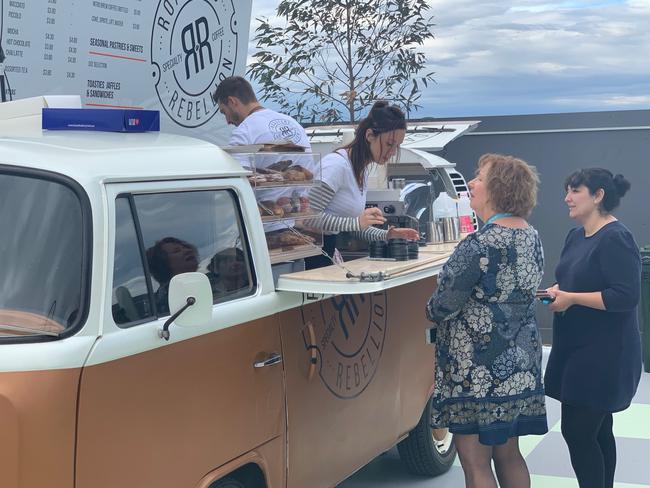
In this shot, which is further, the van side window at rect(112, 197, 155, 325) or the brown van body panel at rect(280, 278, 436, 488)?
the brown van body panel at rect(280, 278, 436, 488)

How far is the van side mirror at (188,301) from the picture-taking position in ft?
9.58

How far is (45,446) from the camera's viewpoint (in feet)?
8.34

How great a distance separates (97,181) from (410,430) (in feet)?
9.60

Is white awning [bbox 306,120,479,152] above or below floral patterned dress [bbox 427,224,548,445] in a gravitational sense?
above

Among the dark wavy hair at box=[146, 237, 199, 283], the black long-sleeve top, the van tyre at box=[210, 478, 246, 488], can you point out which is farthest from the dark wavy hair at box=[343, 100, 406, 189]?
the van tyre at box=[210, 478, 246, 488]

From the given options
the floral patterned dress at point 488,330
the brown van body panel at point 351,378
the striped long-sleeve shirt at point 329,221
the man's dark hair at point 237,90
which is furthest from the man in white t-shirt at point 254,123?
the floral patterned dress at point 488,330

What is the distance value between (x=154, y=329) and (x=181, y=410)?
0.31 meters

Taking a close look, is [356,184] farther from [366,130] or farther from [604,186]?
[604,186]

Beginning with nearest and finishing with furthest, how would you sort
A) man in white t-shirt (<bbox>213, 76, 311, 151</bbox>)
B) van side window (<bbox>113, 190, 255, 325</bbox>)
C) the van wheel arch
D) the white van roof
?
the white van roof → van side window (<bbox>113, 190, 255, 325</bbox>) → the van wheel arch → man in white t-shirt (<bbox>213, 76, 311, 151</bbox>)

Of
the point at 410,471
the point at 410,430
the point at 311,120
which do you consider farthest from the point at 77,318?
the point at 311,120

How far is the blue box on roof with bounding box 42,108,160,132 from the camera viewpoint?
3.42 m

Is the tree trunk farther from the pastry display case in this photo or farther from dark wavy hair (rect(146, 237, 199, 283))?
dark wavy hair (rect(146, 237, 199, 283))

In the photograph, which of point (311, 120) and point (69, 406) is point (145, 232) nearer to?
point (69, 406)

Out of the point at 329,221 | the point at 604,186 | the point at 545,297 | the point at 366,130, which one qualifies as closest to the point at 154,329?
the point at 329,221
